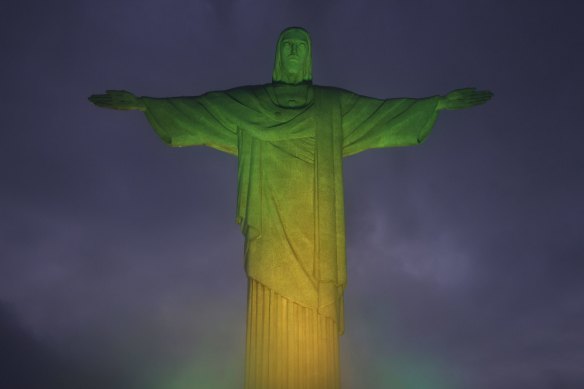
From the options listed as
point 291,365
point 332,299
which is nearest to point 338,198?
point 332,299

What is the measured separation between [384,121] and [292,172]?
69.3 inches

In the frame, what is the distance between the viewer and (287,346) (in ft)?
36.3

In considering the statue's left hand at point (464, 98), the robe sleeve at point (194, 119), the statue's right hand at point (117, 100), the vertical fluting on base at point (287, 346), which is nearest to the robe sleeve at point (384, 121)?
the statue's left hand at point (464, 98)

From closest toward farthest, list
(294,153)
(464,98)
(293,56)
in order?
(294,153) → (464,98) → (293,56)

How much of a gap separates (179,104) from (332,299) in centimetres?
393

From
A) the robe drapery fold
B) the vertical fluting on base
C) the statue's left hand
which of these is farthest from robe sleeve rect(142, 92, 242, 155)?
the statue's left hand

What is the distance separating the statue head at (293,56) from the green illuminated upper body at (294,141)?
2 centimetres

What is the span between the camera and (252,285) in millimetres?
11484

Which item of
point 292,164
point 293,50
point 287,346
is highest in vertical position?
point 293,50

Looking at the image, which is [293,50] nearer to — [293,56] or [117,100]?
[293,56]

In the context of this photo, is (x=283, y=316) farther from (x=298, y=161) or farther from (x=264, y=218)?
(x=298, y=161)

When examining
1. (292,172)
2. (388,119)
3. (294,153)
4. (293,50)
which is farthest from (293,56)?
(292,172)

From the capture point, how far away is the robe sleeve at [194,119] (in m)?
12.4

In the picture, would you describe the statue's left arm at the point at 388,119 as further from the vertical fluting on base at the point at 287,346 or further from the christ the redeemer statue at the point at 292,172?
the vertical fluting on base at the point at 287,346
